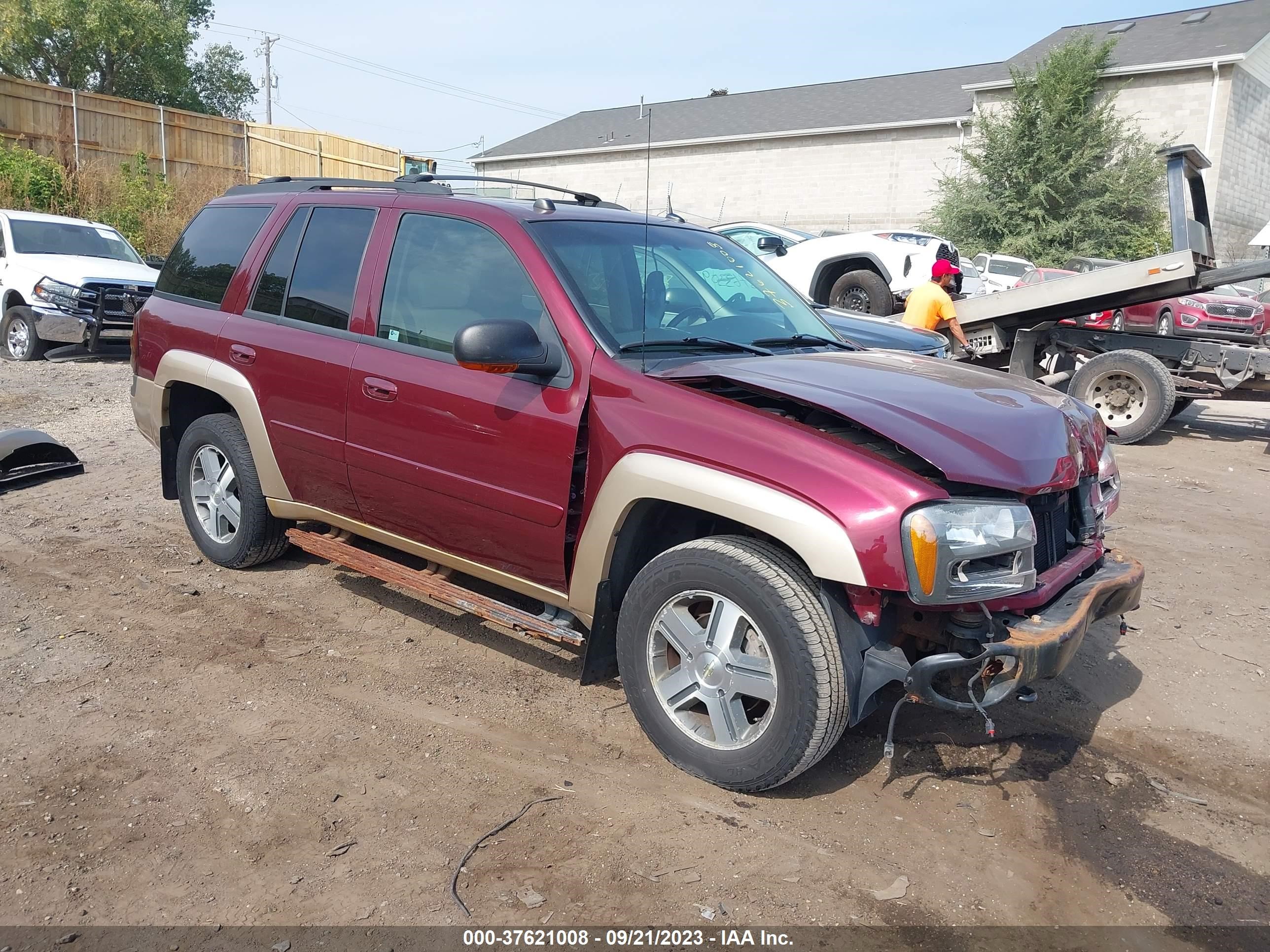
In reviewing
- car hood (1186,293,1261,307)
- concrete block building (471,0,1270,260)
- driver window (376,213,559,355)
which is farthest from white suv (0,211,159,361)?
car hood (1186,293,1261,307)

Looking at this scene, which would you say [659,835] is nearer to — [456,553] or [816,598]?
[816,598]

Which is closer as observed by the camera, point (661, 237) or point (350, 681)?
point (350, 681)

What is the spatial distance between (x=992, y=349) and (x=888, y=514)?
8807 mm

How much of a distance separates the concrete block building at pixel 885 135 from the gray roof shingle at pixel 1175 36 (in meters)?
0.06

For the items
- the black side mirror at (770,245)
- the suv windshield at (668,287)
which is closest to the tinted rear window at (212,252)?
the suv windshield at (668,287)

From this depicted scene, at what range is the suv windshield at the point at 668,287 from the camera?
3.95 metres

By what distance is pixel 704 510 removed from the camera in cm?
341

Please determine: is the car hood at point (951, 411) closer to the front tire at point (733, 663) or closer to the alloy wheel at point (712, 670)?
the front tire at point (733, 663)

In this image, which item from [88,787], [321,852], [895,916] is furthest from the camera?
[88,787]

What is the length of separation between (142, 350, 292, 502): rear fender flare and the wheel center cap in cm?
244

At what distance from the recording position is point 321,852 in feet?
10.0

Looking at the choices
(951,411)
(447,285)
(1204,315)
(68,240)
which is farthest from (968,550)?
(1204,315)

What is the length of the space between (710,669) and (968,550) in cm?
92

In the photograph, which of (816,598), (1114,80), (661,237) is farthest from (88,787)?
(1114,80)
